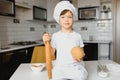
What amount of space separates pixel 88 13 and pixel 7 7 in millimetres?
1909

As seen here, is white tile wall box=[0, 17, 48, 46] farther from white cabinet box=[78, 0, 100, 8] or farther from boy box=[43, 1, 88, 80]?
boy box=[43, 1, 88, 80]

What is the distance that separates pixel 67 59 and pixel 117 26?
3.23m

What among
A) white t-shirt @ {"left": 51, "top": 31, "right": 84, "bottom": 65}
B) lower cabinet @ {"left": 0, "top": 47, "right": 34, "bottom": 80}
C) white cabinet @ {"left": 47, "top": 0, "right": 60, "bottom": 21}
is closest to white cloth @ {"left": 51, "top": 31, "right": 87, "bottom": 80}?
white t-shirt @ {"left": 51, "top": 31, "right": 84, "bottom": 65}

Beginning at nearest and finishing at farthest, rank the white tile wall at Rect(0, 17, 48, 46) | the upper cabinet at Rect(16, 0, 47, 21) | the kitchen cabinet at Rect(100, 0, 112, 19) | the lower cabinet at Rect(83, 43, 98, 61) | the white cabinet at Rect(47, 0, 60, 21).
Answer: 1. the white tile wall at Rect(0, 17, 48, 46)
2. the upper cabinet at Rect(16, 0, 47, 21)
3. the lower cabinet at Rect(83, 43, 98, 61)
4. the kitchen cabinet at Rect(100, 0, 112, 19)
5. the white cabinet at Rect(47, 0, 60, 21)

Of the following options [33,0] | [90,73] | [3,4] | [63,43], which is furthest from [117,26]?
[63,43]

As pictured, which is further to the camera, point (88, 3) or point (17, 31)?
point (88, 3)

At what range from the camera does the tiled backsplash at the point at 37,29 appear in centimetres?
279

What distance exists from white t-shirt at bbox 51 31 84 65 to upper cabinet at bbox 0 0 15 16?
5.12 ft

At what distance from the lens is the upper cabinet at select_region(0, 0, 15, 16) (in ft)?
7.59

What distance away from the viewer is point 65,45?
3.08ft

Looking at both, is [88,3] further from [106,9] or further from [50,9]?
[50,9]

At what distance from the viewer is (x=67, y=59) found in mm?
916

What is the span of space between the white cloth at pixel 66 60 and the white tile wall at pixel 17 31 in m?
1.87

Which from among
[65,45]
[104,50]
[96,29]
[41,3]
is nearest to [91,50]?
[104,50]
